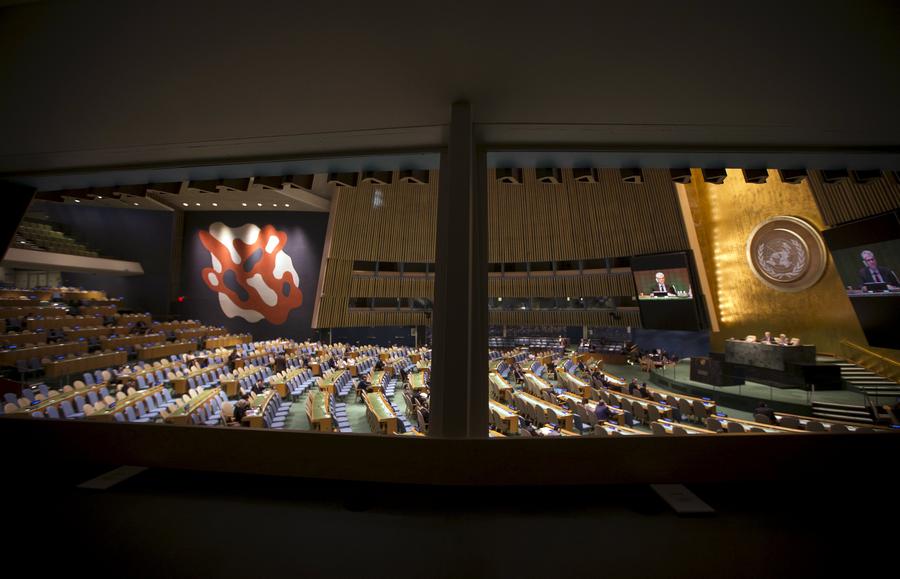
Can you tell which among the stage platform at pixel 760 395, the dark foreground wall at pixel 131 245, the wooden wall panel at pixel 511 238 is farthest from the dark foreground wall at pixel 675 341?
the dark foreground wall at pixel 131 245

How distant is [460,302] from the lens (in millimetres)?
→ 2283

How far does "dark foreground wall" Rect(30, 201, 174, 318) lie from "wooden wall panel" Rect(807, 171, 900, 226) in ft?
87.9

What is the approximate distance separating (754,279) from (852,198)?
387cm

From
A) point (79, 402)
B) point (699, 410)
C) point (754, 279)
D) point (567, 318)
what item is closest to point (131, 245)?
point (79, 402)

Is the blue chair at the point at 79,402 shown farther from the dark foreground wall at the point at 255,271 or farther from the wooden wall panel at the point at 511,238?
the dark foreground wall at the point at 255,271

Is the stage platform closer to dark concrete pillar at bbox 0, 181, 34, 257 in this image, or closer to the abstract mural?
dark concrete pillar at bbox 0, 181, 34, 257

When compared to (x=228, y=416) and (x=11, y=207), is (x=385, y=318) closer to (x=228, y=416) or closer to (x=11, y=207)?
(x=228, y=416)

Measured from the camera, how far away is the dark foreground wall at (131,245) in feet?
67.8

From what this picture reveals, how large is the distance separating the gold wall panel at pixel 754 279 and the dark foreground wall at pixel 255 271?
711 inches
